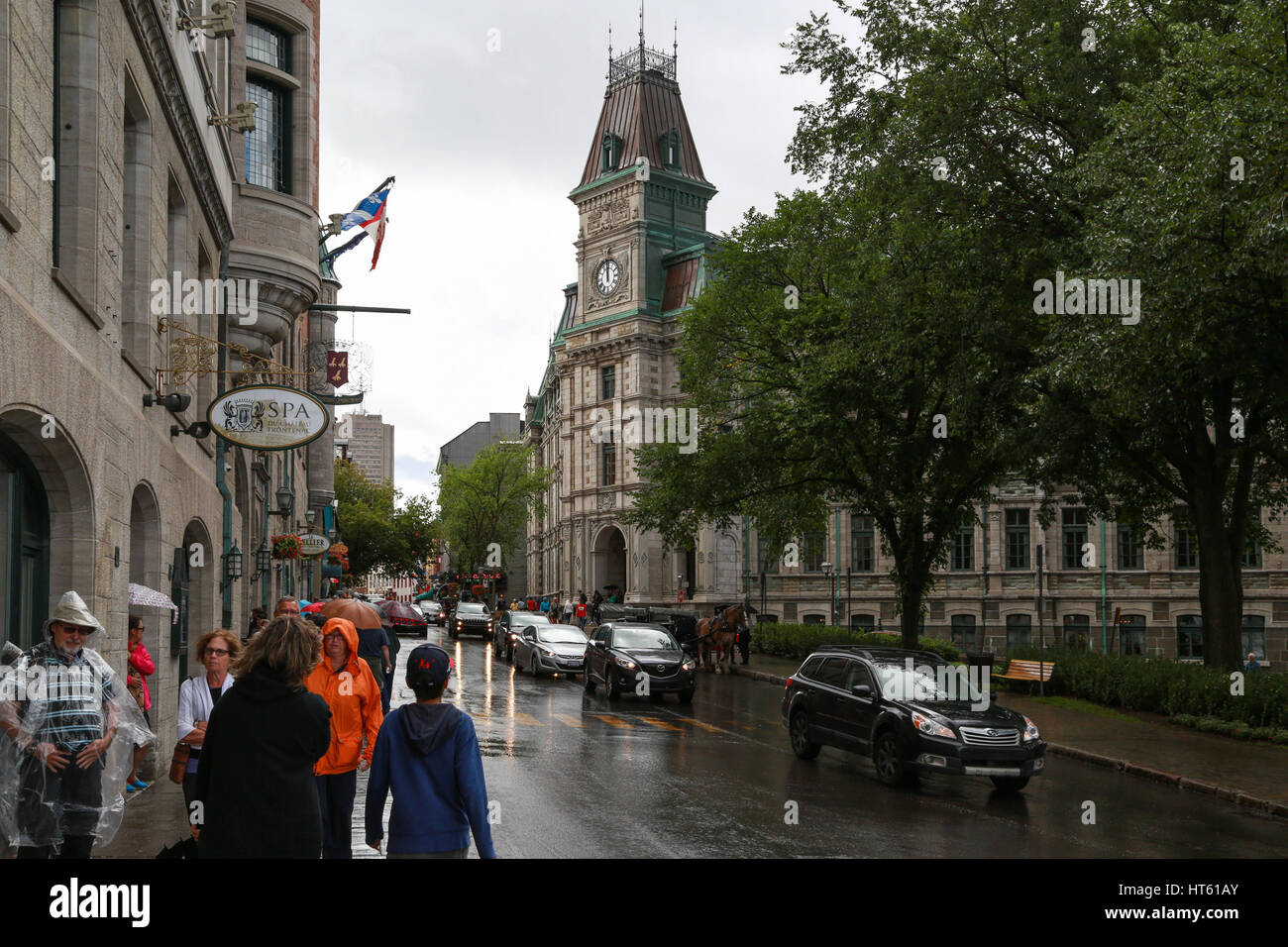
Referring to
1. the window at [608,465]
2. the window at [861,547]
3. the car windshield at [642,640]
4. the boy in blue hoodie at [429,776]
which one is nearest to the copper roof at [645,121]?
the window at [608,465]

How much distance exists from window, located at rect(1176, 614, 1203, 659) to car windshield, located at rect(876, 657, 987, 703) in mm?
41968

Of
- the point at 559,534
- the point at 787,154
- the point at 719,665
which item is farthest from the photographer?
the point at 559,534

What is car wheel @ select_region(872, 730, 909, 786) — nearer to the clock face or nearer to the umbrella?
the umbrella

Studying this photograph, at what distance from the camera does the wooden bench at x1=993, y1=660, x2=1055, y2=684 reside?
25.4 metres

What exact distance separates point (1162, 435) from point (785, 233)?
13.3 meters

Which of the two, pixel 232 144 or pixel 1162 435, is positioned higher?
pixel 232 144

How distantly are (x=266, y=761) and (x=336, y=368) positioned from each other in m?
49.5

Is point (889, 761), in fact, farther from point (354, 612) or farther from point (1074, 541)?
point (1074, 541)

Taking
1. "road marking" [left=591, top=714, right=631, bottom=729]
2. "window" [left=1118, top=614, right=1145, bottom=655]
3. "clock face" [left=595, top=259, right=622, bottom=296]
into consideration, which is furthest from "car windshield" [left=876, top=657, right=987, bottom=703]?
"clock face" [left=595, top=259, right=622, bottom=296]

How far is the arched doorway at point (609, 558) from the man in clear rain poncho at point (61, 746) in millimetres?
70948

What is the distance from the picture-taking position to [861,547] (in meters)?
60.3

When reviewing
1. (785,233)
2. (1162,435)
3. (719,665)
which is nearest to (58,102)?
(1162,435)
